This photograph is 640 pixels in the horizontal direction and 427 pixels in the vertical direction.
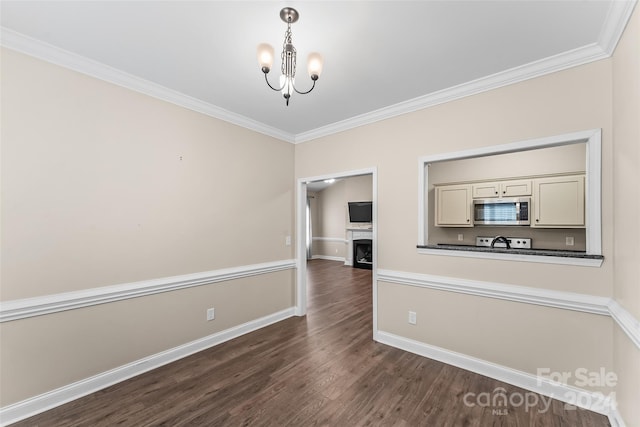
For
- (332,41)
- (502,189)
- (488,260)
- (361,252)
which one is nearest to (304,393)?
(488,260)

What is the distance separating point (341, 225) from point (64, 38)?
8110 mm

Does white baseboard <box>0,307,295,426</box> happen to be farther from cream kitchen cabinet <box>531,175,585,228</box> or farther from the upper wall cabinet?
cream kitchen cabinet <box>531,175,585,228</box>

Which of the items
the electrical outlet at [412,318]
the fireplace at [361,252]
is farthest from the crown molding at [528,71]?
the fireplace at [361,252]

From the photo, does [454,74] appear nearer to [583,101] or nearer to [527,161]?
[583,101]

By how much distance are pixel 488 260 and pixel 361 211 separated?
597 cm

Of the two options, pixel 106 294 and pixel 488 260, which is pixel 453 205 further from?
pixel 106 294

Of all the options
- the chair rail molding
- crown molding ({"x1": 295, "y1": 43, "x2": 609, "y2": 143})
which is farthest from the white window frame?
the chair rail molding

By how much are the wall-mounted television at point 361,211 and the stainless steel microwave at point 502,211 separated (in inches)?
139

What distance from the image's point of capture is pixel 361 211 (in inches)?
332

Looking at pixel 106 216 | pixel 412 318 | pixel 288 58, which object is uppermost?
pixel 288 58

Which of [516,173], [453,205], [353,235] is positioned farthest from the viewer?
[353,235]

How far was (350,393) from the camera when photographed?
2238mm

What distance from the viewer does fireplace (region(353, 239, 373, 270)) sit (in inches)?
324

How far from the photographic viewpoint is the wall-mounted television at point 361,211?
8312 mm
